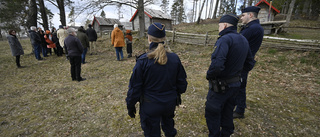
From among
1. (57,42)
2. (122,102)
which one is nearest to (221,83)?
(122,102)

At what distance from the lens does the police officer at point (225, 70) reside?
210 centimetres

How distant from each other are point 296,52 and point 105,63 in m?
11.0

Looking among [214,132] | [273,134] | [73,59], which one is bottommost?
[273,134]

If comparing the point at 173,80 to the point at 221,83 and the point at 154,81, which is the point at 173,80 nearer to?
the point at 154,81

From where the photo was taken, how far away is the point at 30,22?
1123 centimetres

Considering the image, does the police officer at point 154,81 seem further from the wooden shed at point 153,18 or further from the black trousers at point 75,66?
the wooden shed at point 153,18

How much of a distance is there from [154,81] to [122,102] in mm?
2854

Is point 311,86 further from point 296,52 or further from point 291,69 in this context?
point 296,52

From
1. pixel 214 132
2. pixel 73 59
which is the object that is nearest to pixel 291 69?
pixel 214 132

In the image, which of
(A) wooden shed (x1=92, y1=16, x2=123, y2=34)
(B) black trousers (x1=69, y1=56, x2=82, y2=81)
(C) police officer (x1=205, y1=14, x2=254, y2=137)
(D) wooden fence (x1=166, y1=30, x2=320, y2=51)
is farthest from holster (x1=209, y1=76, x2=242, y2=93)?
(A) wooden shed (x1=92, y1=16, x2=123, y2=34)

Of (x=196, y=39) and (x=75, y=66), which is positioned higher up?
(x=196, y=39)

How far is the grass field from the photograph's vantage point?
3.26 meters

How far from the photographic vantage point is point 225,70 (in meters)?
2.22

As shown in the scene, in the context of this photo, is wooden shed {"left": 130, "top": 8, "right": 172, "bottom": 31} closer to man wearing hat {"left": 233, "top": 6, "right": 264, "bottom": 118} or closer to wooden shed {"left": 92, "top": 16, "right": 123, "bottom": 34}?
wooden shed {"left": 92, "top": 16, "right": 123, "bottom": 34}
